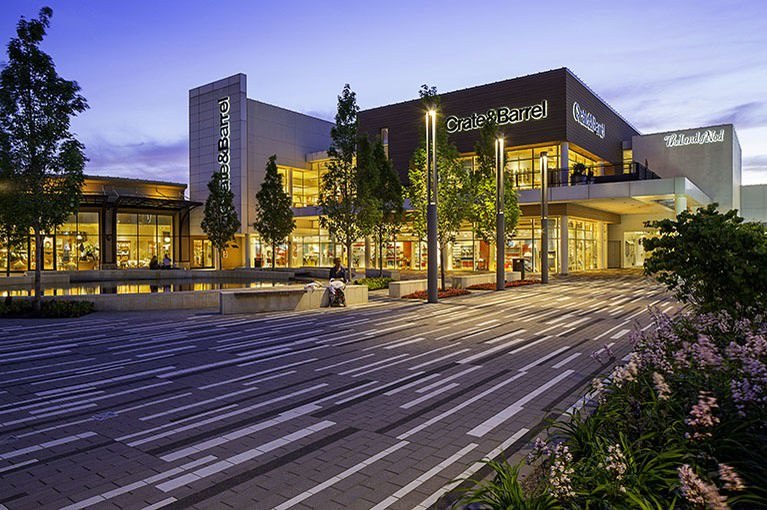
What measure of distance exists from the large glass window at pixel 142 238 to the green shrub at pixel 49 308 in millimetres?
34494

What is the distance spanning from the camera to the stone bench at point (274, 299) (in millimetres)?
17453

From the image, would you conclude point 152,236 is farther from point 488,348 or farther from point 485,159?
point 488,348

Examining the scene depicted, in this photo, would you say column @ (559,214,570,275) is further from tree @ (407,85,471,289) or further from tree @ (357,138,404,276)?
tree @ (407,85,471,289)

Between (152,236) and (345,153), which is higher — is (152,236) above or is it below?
below

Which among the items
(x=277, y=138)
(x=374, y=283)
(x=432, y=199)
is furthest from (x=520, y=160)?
(x=432, y=199)

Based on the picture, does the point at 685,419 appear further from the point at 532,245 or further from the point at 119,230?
the point at 119,230

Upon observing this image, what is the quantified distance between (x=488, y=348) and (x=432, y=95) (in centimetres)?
1608

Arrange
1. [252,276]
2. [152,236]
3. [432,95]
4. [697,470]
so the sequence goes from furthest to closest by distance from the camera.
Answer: [152,236] → [252,276] → [432,95] → [697,470]

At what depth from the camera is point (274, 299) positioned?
1830 centimetres

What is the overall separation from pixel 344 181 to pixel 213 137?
32377mm

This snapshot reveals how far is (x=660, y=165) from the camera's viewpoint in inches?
2158

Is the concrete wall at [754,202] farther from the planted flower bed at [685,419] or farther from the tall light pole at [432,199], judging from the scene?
the planted flower bed at [685,419]

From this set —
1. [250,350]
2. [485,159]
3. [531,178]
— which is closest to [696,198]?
[531,178]

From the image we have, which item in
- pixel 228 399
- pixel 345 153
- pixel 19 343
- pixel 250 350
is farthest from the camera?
pixel 345 153
